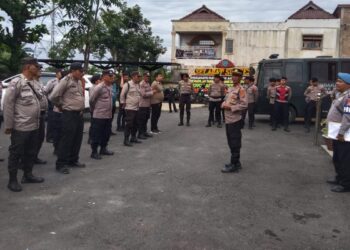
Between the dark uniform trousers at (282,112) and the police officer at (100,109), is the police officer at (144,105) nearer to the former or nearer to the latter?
the police officer at (100,109)

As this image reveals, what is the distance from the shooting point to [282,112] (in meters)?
13.1

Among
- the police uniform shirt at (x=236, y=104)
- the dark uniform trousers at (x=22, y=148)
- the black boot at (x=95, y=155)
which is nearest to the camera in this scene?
the dark uniform trousers at (x=22, y=148)

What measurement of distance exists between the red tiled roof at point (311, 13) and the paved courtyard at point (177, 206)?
27.2m

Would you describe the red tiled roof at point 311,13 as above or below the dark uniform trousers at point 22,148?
above

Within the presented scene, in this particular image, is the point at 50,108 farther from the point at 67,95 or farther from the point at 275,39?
the point at 275,39

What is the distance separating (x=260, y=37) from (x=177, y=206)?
2908 centimetres

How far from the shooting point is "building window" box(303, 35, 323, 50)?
32.1m

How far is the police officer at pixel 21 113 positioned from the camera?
19.2 ft

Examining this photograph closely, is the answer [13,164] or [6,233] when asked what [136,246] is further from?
[13,164]

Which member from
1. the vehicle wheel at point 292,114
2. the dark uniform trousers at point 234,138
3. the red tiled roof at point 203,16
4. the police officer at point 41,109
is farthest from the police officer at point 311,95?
the red tiled roof at point 203,16

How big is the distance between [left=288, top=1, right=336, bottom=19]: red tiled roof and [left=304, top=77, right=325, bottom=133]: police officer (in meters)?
22.2

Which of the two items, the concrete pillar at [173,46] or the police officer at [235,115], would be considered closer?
the police officer at [235,115]

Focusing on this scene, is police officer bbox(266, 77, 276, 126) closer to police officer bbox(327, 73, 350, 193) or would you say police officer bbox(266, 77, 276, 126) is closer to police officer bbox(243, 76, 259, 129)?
police officer bbox(243, 76, 259, 129)

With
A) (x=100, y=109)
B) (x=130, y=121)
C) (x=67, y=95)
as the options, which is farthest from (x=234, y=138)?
(x=130, y=121)
